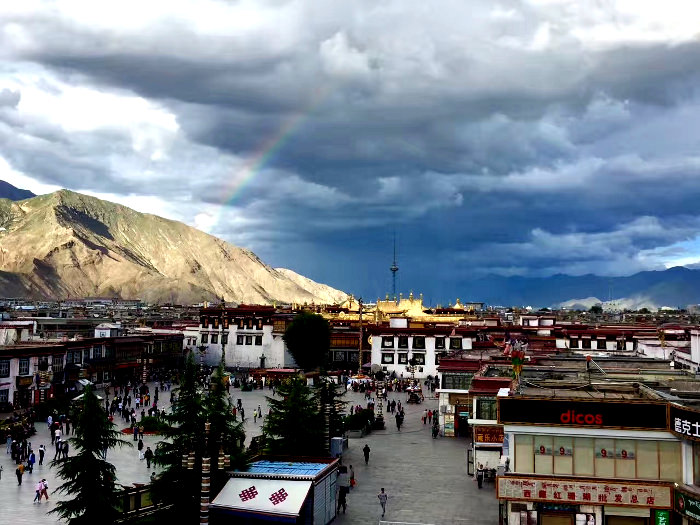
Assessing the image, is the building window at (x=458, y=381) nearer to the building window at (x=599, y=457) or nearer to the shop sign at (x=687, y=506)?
the building window at (x=599, y=457)

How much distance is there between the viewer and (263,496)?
85.0ft

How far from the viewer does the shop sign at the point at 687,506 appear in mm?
20872

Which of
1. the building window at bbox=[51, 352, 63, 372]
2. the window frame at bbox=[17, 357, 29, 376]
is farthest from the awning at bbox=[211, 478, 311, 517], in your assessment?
the building window at bbox=[51, 352, 63, 372]

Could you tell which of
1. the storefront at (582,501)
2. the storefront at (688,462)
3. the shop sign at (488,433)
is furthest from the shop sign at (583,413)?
the shop sign at (488,433)

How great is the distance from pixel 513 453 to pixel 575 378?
31.4ft

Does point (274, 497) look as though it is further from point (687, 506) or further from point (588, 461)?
point (687, 506)

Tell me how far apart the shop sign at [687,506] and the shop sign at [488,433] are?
14894mm

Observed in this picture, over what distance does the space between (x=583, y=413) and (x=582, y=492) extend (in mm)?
2391

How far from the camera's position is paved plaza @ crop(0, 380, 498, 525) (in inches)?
1169

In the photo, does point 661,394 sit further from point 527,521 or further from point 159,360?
point 159,360

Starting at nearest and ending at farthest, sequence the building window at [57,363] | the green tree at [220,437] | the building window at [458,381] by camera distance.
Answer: the green tree at [220,437], the building window at [458,381], the building window at [57,363]

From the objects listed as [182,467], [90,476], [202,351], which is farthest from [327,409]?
[202,351]

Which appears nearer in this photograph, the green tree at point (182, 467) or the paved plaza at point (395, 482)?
the green tree at point (182, 467)

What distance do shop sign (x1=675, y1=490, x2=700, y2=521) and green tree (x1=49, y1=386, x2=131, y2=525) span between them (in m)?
17.5
